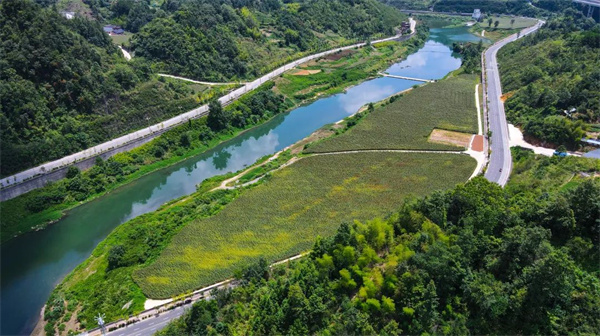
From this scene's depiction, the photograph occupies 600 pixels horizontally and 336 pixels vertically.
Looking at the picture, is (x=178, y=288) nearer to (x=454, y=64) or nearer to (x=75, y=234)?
(x=75, y=234)

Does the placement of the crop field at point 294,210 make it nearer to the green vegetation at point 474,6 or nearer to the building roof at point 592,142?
the building roof at point 592,142

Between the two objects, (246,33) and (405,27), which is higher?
(246,33)

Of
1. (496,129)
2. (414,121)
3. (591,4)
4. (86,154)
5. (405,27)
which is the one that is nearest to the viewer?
(86,154)

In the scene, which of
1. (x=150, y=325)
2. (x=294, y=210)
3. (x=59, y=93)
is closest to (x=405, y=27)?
(x=294, y=210)

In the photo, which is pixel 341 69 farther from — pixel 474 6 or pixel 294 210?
pixel 474 6

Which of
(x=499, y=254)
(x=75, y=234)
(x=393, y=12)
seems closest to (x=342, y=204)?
(x=499, y=254)

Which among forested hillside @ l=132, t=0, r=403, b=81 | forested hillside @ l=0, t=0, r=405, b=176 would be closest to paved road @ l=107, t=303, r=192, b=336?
forested hillside @ l=0, t=0, r=405, b=176
